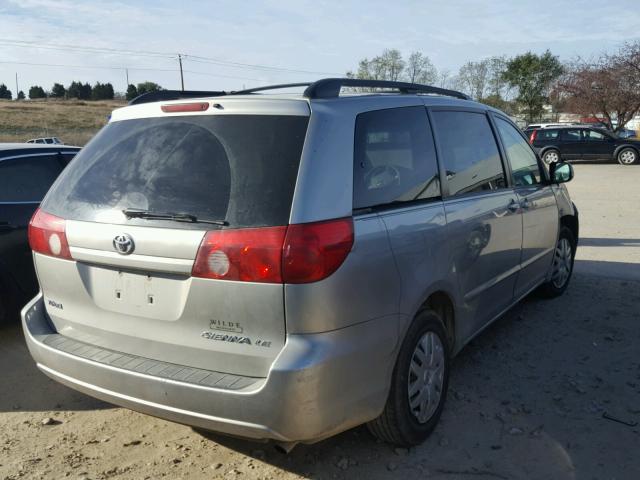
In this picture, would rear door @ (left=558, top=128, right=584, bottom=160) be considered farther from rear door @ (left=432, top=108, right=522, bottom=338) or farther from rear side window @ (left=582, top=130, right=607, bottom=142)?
rear door @ (left=432, top=108, right=522, bottom=338)

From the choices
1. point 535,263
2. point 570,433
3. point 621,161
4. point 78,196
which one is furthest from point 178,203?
→ point 621,161

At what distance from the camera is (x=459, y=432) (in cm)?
337

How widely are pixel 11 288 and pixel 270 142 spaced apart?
10.7 feet

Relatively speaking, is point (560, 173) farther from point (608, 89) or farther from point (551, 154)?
point (608, 89)

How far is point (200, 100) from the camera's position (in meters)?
2.89

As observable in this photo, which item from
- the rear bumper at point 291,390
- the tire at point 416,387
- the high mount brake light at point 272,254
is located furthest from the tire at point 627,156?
the high mount brake light at point 272,254

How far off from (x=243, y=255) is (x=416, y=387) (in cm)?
129

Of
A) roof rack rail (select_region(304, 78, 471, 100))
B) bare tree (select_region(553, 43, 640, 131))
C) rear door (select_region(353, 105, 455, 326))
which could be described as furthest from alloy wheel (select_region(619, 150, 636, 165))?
rear door (select_region(353, 105, 455, 326))

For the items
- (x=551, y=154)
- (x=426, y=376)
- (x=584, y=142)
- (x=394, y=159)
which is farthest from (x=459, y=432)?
(x=584, y=142)

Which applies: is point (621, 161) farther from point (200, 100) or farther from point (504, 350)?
point (200, 100)

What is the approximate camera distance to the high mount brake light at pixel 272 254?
94.6 inches

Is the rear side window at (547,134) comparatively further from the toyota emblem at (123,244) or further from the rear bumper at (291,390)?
the toyota emblem at (123,244)

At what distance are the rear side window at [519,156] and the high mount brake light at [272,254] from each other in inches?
101

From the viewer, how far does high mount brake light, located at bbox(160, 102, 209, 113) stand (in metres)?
2.80
